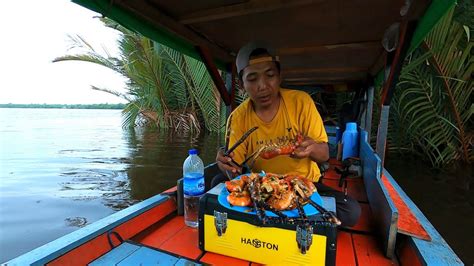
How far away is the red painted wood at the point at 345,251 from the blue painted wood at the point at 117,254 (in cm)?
132

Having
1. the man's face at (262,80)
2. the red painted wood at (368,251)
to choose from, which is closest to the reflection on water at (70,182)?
the man's face at (262,80)

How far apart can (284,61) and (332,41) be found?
1.07 m

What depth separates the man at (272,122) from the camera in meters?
1.89

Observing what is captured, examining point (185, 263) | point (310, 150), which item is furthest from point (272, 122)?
point (185, 263)

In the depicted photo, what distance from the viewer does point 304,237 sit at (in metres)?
1.23

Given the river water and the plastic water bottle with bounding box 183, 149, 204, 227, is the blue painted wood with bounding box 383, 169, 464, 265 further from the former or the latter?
the river water

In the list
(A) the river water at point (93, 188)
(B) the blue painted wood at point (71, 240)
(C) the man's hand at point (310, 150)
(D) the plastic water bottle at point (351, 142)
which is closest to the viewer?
(B) the blue painted wood at point (71, 240)

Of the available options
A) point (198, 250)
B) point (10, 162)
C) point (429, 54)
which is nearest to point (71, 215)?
point (198, 250)

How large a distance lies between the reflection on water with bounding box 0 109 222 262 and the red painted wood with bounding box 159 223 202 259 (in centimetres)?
208

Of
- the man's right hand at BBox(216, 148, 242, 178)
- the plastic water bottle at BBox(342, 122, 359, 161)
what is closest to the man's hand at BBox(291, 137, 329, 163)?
the man's right hand at BBox(216, 148, 242, 178)

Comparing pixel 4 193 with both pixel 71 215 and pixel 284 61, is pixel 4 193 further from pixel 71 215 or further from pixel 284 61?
pixel 284 61

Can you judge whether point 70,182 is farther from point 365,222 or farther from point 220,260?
point 365,222

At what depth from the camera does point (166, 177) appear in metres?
5.48

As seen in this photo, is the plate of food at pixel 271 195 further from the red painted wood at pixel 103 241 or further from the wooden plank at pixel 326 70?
the wooden plank at pixel 326 70
